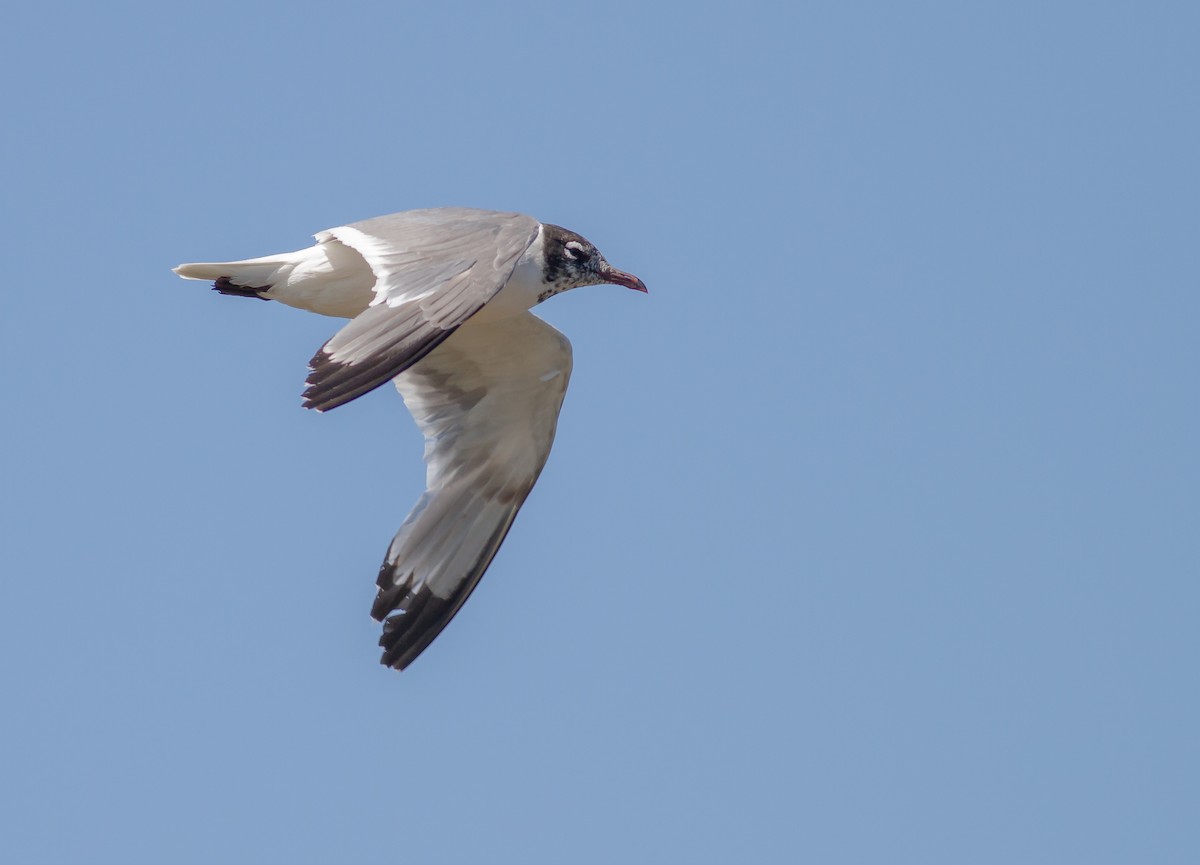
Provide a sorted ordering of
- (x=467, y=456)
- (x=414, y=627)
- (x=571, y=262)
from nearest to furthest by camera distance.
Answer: (x=571, y=262), (x=414, y=627), (x=467, y=456)

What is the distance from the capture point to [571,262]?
940 cm

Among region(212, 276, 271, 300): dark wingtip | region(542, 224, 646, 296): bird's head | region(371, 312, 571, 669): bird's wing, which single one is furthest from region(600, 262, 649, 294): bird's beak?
region(212, 276, 271, 300): dark wingtip

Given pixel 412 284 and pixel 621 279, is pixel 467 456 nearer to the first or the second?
pixel 621 279

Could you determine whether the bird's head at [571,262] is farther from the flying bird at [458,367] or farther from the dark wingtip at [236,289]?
the dark wingtip at [236,289]

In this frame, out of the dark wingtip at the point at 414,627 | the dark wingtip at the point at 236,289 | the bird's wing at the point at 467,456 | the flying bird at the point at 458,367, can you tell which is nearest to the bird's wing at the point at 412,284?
the flying bird at the point at 458,367

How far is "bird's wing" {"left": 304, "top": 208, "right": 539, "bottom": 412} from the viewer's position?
7398mm

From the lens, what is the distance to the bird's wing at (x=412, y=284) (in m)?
7.40

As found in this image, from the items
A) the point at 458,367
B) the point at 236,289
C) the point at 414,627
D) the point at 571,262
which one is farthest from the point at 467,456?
the point at 236,289

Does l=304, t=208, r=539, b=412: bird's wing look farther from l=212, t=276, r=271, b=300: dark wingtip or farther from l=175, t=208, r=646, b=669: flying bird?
l=212, t=276, r=271, b=300: dark wingtip

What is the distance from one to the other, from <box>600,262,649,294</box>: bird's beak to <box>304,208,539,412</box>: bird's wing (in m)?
0.71

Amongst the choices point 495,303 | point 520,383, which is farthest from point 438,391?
point 495,303

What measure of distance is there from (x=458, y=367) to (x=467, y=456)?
0.51 m

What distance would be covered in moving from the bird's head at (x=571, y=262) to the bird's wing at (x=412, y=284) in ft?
0.69

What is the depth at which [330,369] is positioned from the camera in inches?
291
